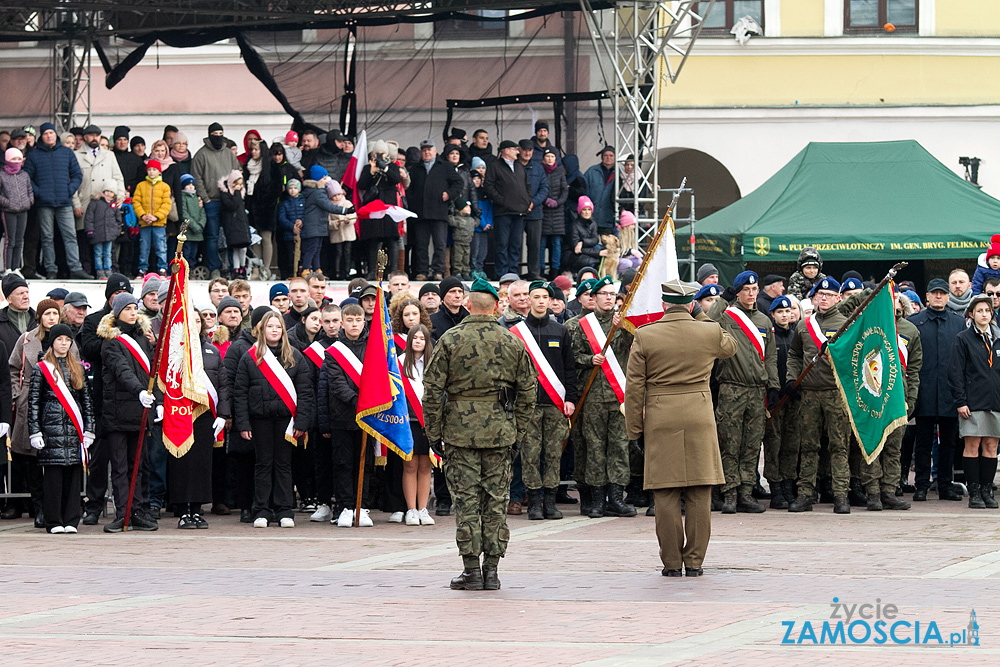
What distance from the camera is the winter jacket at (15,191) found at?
1884 cm

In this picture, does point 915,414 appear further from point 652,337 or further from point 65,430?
point 65,430

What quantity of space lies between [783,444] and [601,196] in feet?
30.8

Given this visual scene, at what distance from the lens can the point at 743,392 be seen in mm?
13273

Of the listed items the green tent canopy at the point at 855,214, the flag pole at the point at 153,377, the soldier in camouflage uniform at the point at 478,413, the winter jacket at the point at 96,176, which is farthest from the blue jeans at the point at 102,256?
the soldier in camouflage uniform at the point at 478,413

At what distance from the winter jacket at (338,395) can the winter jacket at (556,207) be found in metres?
9.07

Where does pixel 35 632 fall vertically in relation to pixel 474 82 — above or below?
below

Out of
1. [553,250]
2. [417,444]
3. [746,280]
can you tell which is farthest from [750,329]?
[553,250]

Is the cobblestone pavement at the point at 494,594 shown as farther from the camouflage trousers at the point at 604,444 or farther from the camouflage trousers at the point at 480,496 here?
the camouflage trousers at the point at 604,444

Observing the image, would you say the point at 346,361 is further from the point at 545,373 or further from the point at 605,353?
the point at 605,353

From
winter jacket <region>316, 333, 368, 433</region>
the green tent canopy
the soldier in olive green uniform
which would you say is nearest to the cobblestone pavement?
the soldier in olive green uniform

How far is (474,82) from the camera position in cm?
2494

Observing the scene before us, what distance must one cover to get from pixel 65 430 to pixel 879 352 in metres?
6.99

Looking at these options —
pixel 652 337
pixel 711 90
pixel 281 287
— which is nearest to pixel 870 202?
pixel 711 90

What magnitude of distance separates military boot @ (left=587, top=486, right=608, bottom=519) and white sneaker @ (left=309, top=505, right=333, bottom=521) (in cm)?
230
